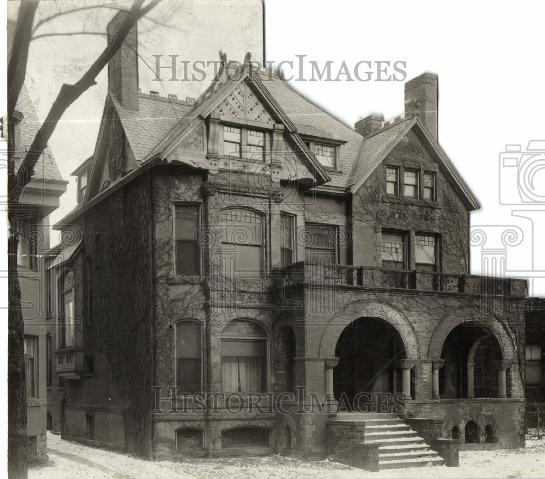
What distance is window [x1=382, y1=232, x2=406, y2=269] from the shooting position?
85.0ft

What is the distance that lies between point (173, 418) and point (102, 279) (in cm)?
469

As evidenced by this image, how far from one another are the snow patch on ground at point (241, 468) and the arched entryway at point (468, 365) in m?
4.09

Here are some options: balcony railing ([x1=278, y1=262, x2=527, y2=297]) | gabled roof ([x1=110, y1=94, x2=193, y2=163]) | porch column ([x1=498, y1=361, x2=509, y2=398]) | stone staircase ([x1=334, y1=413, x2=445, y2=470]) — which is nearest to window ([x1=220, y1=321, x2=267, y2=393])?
balcony railing ([x1=278, y1=262, x2=527, y2=297])

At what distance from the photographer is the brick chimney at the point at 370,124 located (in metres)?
28.2

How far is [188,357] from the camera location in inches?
876

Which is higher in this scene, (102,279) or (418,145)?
(418,145)

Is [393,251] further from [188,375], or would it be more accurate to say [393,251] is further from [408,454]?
[188,375]

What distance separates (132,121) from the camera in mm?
23312

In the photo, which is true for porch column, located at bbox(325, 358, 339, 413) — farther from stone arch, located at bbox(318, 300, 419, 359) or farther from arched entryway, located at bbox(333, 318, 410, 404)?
arched entryway, located at bbox(333, 318, 410, 404)

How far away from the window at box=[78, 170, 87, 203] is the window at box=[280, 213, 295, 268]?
562cm

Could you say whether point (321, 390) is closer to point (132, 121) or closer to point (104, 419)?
point (104, 419)

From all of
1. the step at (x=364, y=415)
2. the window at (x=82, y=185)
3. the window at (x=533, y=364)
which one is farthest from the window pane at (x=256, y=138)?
the window at (x=533, y=364)

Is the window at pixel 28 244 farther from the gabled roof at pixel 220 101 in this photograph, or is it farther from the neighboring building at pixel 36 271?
the gabled roof at pixel 220 101

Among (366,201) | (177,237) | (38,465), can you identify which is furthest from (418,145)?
(38,465)
